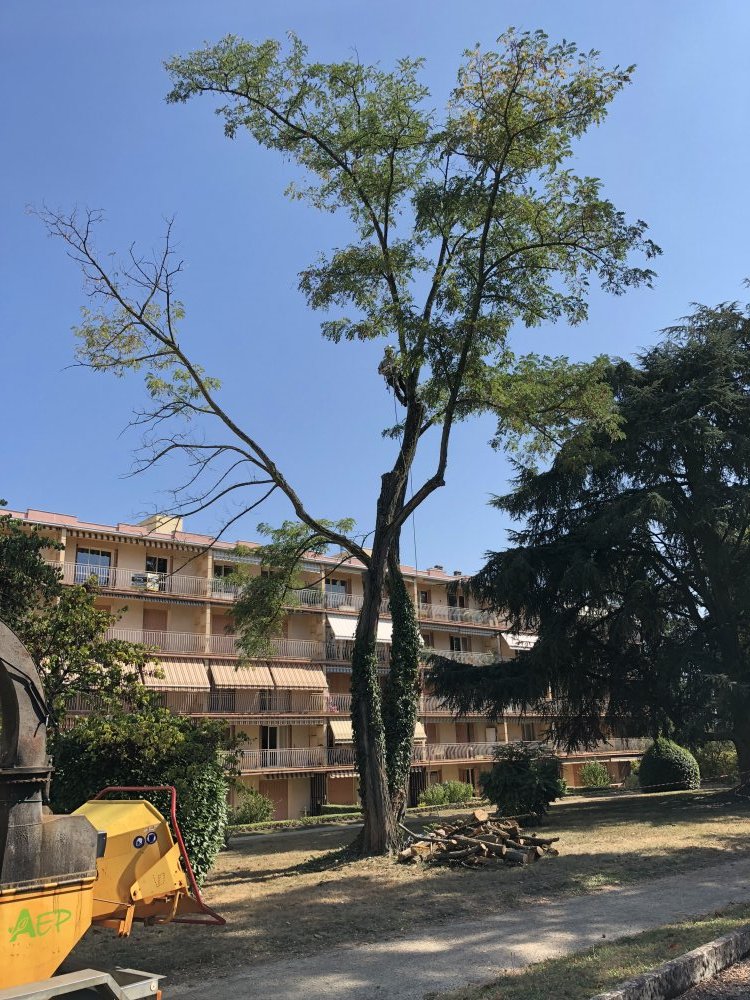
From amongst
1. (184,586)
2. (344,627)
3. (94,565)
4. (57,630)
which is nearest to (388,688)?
(57,630)

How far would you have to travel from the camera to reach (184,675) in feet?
111

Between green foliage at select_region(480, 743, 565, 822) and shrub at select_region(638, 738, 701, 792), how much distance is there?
1119cm

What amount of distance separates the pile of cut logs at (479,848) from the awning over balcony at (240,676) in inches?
890

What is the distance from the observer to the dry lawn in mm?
7180

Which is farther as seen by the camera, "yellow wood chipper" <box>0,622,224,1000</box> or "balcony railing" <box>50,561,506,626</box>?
"balcony railing" <box>50,561,506,626</box>

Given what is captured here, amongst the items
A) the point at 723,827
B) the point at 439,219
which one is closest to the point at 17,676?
the point at 439,219

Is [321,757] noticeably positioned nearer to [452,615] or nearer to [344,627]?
[344,627]

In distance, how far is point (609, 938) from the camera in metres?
6.86

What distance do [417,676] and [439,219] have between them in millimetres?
9058

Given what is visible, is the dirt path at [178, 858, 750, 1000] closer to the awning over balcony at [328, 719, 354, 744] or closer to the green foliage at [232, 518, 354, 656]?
the green foliage at [232, 518, 354, 656]

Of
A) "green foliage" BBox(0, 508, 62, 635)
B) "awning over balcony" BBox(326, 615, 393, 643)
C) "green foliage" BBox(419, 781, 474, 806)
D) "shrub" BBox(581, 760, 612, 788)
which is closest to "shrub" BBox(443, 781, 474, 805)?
"green foliage" BBox(419, 781, 474, 806)

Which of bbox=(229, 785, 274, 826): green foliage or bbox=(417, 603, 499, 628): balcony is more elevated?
bbox=(417, 603, 499, 628): balcony

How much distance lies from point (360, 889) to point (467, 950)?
3.82m

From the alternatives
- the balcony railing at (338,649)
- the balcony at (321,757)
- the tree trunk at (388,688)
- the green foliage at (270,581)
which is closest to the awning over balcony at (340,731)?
the balcony at (321,757)
